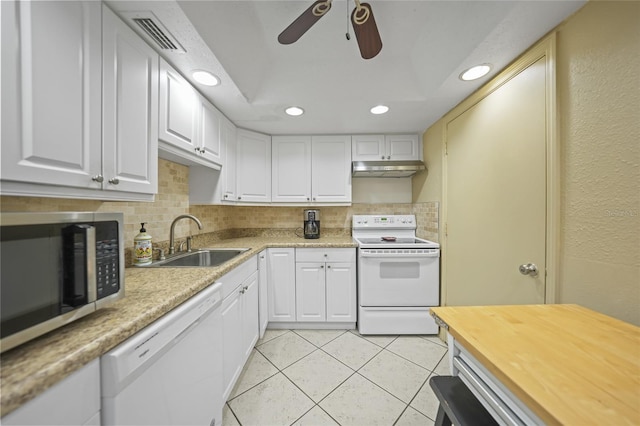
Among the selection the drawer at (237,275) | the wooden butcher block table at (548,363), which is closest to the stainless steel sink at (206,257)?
the drawer at (237,275)

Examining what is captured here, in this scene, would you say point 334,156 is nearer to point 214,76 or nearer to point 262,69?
point 262,69

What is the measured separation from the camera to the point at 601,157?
35.7 inches

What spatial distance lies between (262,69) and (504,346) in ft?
6.45

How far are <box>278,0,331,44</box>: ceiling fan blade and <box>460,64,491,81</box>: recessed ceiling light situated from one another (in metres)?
1.12

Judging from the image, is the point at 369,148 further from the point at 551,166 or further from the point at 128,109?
the point at 128,109

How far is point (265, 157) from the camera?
2.51 m

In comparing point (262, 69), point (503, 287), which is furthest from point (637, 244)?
point (262, 69)

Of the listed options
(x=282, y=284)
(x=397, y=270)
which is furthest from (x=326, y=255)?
(x=397, y=270)

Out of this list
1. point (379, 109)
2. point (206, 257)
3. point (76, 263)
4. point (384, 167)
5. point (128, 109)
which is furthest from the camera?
point (384, 167)

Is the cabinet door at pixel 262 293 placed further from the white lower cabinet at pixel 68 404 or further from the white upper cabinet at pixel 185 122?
the white lower cabinet at pixel 68 404

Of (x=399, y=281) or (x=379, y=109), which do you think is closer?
(x=379, y=109)

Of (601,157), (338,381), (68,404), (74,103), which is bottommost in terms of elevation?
(338,381)

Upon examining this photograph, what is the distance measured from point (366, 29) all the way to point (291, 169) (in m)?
1.73

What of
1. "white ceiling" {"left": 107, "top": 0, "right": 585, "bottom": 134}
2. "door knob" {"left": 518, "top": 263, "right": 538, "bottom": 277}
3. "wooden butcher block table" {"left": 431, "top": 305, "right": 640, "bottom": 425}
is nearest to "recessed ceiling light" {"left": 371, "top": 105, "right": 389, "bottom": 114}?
"white ceiling" {"left": 107, "top": 0, "right": 585, "bottom": 134}
